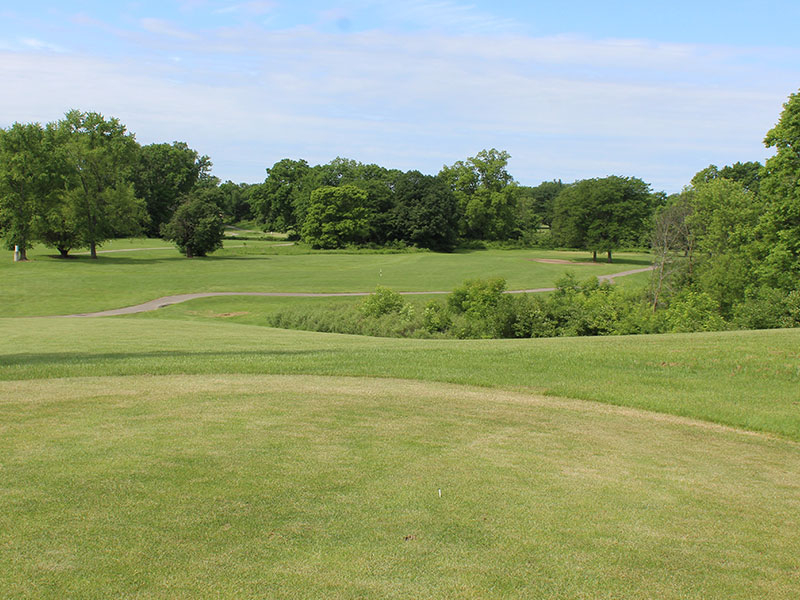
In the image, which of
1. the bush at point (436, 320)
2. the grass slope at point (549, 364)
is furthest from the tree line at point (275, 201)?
the grass slope at point (549, 364)

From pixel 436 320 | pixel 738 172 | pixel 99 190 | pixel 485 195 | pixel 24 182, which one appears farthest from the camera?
pixel 485 195

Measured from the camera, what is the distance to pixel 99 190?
70812mm

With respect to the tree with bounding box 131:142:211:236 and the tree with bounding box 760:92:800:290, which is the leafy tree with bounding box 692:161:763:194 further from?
the tree with bounding box 131:142:211:236

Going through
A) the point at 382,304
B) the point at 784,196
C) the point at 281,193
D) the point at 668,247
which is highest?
the point at 281,193

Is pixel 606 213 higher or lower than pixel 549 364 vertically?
higher

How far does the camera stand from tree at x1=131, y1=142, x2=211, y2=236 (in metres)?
115

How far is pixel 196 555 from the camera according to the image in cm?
452

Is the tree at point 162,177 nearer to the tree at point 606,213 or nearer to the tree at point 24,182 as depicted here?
the tree at point 24,182

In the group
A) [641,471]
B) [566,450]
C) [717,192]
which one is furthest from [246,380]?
[717,192]

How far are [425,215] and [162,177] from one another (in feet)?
167

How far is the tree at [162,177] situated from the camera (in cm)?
11519

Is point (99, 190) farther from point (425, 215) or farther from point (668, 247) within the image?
point (668, 247)

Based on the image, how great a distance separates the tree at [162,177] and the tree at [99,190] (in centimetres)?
3897

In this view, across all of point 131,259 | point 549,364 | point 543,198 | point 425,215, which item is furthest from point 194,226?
point 543,198
